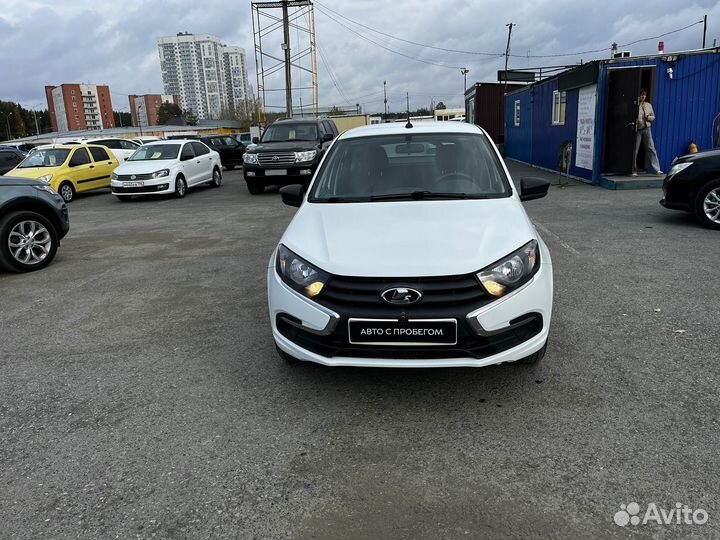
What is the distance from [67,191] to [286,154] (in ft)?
22.0

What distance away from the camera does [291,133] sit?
52.4 ft

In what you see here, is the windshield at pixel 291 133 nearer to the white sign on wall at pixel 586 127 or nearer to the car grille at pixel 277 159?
the car grille at pixel 277 159

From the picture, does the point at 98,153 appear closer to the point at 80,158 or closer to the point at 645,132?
the point at 80,158

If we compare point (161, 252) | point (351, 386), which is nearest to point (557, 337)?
point (351, 386)

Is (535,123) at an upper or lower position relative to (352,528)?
upper

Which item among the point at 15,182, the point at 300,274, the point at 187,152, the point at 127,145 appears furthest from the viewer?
the point at 127,145

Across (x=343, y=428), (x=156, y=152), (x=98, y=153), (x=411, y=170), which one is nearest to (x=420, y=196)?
(x=411, y=170)

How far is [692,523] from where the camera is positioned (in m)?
2.39

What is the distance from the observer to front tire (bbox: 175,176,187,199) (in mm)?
15961

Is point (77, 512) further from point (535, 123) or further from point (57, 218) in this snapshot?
point (535, 123)

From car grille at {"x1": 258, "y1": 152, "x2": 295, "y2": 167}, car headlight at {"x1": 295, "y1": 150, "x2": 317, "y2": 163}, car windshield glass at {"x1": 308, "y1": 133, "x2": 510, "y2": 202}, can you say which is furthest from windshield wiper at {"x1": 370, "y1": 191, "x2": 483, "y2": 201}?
car grille at {"x1": 258, "y1": 152, "x2": 295, "y2": 167}

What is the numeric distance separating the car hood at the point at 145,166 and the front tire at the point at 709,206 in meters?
12.7

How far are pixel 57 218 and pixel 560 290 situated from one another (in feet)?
21.1

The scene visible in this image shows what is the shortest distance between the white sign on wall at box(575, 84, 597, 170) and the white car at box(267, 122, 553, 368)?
36.3 feet
